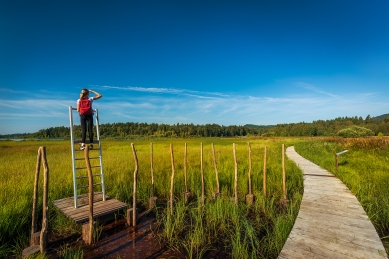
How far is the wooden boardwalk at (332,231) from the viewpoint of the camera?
141 inches

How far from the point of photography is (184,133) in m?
106

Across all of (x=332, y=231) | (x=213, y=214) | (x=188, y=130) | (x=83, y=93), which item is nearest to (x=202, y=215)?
(x=213, y=214)

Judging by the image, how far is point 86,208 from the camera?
18.3 feet

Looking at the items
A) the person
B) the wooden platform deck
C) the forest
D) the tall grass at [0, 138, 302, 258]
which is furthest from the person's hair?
the forest

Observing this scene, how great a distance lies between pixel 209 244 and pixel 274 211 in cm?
248

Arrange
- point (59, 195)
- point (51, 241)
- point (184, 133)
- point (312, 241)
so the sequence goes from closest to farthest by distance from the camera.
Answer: point (312, 241) < point (51, 241) < point (59, 195) < point (184, 133)

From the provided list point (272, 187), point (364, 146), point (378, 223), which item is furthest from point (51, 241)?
point (364, 146)

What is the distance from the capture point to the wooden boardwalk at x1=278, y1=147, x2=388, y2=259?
3580 millimetres

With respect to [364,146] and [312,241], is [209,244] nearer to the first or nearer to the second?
[312,241]

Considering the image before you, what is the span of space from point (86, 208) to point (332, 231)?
5996mm

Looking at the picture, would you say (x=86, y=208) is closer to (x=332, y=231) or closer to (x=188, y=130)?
(x=332, y=231)

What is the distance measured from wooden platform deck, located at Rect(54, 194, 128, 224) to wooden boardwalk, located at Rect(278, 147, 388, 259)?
440cm

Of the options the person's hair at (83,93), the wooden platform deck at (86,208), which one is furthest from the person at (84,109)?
the wooden platform deck at (86,208)

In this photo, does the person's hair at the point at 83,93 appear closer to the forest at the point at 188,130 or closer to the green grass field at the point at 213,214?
the green grass field at the point at 213,214
